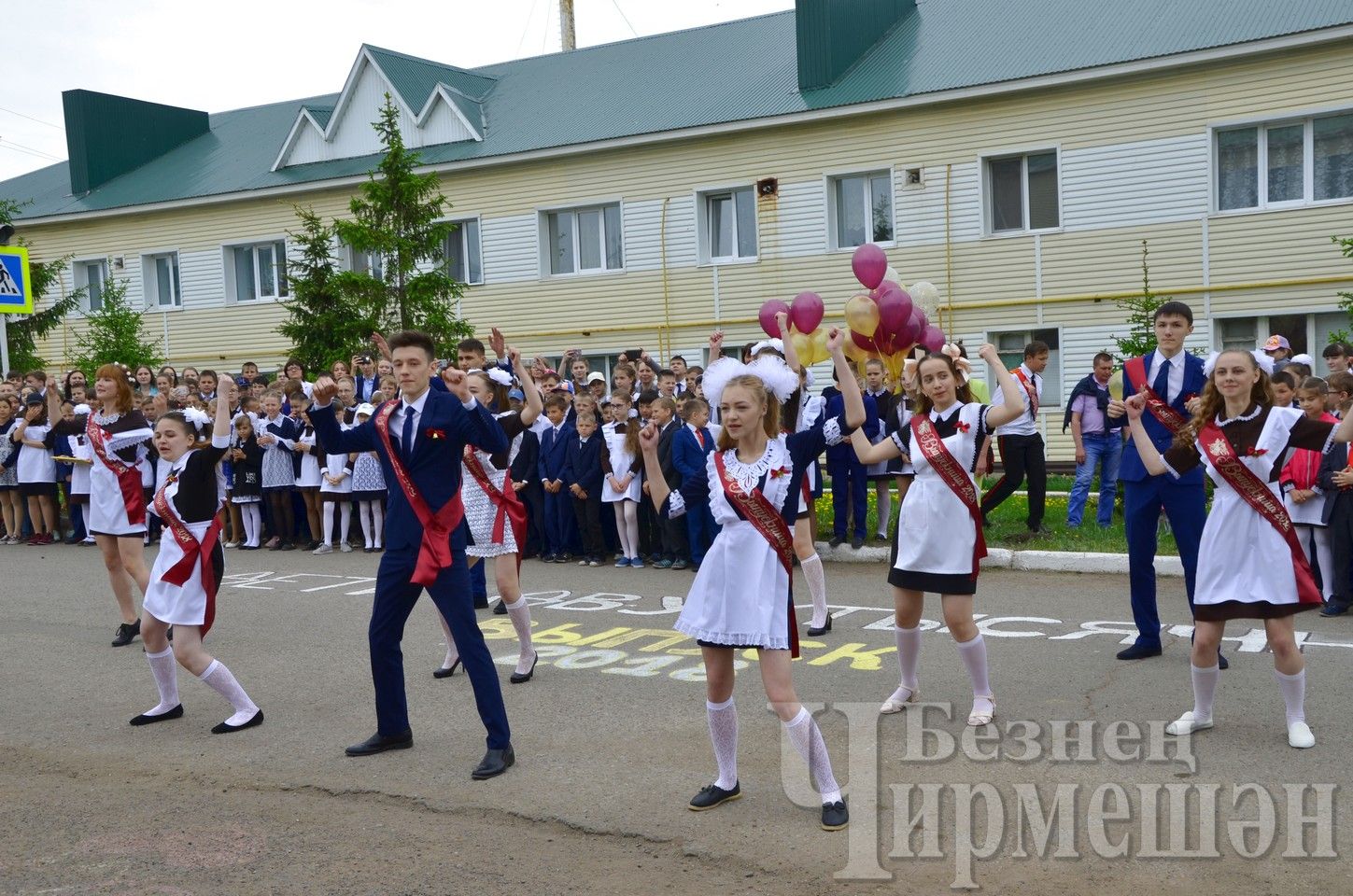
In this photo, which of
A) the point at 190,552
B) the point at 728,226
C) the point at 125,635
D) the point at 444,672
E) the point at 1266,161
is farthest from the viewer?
the point at 728,226

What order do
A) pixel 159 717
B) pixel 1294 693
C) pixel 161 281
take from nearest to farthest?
pixel 1294 693, pixel 159 717, pixel 161 281

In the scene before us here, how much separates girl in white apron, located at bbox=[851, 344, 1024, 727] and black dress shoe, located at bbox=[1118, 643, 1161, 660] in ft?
5.39

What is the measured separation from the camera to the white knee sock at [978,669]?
660cm

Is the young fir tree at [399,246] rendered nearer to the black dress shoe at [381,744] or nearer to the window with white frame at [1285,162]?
the window with white frame at [1285,162]

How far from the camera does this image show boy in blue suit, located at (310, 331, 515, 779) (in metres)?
6.27

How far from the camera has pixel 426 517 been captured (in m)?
6.33

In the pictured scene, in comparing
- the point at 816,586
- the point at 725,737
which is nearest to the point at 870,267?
the point at 816,586

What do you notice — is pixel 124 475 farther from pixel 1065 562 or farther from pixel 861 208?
pixel 861 208

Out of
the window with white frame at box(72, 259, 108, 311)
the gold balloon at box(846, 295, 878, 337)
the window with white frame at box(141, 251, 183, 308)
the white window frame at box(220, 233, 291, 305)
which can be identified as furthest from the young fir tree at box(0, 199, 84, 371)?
the gold balloon at box(846, 295, 878, 337)

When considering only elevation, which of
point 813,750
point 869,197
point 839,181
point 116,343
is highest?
point 839,181

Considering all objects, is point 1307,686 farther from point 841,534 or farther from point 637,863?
point 841,534

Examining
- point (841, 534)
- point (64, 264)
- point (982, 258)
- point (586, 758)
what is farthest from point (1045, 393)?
point (64, 264)

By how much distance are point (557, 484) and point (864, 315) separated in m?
3.85

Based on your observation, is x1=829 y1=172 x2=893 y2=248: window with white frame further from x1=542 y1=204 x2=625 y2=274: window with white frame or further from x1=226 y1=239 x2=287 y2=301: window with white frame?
x1=226 y1=239 x2=287 y2=301: window with white frame
